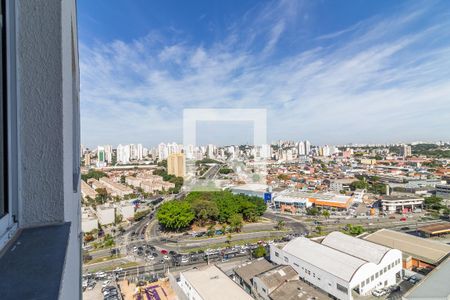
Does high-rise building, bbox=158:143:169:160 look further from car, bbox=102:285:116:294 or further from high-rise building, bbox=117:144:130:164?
car, bbox=102:285:116:294

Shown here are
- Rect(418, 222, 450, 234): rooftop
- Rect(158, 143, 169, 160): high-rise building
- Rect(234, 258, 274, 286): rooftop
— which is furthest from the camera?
Rect(158, 143, 169, 160): high-rise building

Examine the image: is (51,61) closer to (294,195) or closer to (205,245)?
(205,245)

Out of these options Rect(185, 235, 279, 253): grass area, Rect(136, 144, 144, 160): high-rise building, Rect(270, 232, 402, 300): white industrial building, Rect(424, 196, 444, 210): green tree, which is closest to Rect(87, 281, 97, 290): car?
Rect(185, 235, 279, 253): grass area

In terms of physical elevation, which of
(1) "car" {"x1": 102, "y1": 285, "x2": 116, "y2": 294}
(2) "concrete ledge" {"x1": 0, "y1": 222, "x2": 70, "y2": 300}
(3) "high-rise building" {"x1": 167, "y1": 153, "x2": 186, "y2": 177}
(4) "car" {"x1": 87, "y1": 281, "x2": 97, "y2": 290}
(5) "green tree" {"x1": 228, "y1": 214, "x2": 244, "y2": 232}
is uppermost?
(2) "concrete ledge" {"x1": 0, "y1": 222, "x2": 70, "y2": 300}

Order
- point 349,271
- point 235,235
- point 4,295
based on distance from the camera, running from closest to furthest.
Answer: point 4,295
point 349,271
point 235,235

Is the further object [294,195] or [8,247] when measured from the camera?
[294,195]

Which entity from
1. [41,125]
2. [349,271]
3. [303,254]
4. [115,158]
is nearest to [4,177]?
[41,125]

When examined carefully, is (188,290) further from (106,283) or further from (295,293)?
(106,283)
